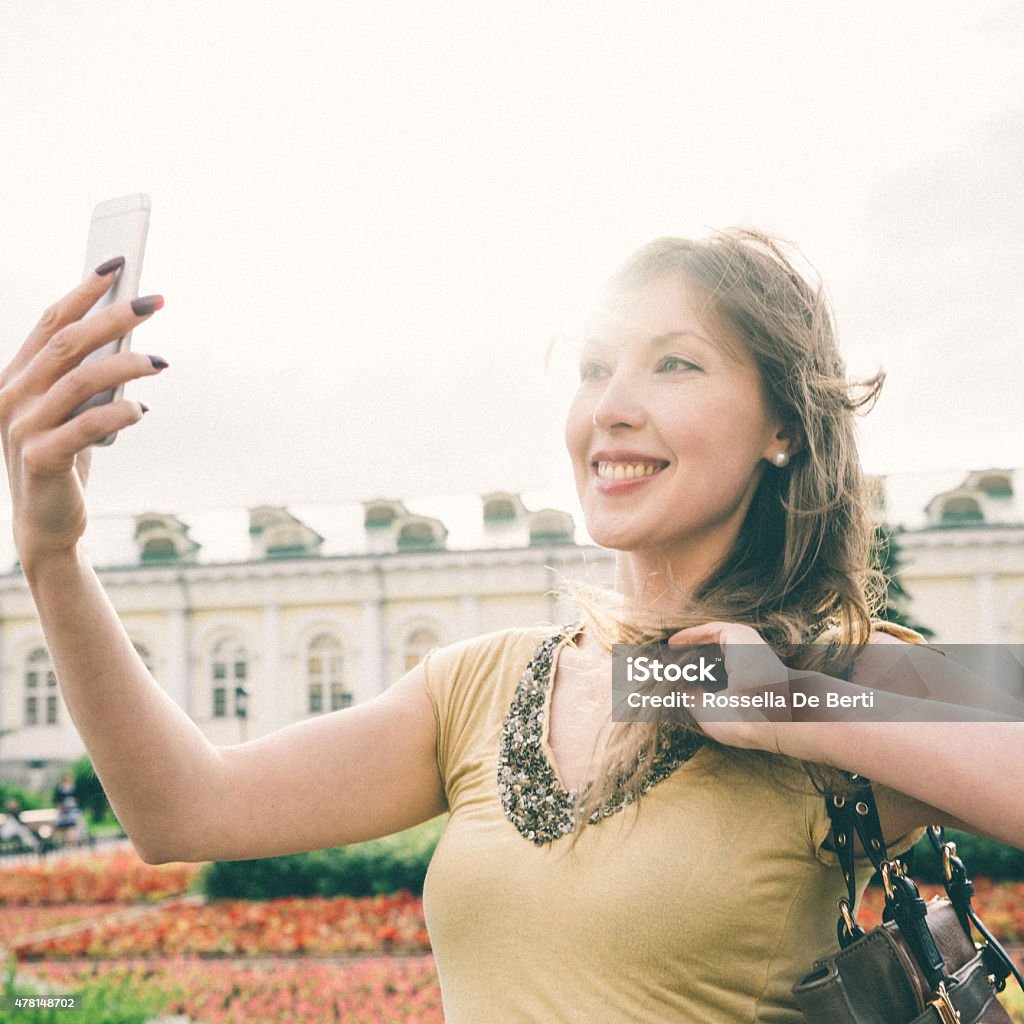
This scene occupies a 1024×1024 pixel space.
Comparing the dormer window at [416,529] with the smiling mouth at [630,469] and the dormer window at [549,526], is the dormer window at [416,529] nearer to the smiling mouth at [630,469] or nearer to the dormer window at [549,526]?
the dormer window at [549,526]

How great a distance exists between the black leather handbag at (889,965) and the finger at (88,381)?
34.2 inches

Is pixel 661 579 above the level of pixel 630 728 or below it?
above

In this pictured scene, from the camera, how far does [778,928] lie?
118 centimetres

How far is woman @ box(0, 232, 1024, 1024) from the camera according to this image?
1099 millimetres

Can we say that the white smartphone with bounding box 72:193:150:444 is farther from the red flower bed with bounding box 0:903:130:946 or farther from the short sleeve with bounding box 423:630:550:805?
the red flower bed with bounding box 0:903:130:946

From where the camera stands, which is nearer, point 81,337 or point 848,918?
point 81,337

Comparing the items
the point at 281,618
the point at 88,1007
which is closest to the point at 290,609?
the point at 281,618

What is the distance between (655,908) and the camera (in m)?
1.16

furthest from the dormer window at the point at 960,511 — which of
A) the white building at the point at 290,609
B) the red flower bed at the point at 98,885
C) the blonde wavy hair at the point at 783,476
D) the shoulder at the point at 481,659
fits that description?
the shoulder at the point at 481,659

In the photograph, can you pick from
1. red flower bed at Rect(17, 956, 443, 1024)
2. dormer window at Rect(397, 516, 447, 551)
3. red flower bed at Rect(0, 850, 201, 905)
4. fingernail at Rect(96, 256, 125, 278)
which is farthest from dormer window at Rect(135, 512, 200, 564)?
fingernail at Rect(96, 256, 125, 278)

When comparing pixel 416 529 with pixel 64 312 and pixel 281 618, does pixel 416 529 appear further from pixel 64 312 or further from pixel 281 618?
pixel 64 312

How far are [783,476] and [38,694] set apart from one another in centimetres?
2419

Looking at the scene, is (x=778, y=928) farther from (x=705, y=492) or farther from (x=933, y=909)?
(x=705, y=492)

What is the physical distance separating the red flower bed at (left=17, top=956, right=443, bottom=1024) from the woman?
3.55 m
